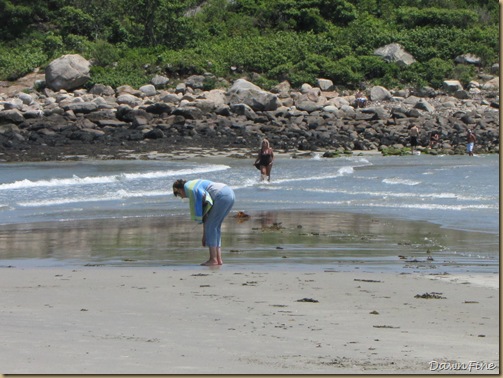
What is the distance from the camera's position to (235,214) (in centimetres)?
1856

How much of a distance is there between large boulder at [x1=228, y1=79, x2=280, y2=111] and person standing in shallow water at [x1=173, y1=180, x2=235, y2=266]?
3398cm

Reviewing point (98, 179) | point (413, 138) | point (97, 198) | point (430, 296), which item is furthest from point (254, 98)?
point (430, 296)

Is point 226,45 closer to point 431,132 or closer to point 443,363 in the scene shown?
point 431,132

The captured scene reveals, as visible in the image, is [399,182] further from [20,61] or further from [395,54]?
[20,61]

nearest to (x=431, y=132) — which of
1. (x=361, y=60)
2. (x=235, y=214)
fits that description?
(x=361, y=60)

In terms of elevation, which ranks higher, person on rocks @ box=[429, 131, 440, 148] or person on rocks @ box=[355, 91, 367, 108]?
person on rocks @ box=[355, 91, 367, 108]

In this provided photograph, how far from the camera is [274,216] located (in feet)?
60.4

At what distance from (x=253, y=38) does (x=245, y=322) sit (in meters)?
48.5

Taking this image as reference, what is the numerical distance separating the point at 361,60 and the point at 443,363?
48.4 meters

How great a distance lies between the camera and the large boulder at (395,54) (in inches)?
2139

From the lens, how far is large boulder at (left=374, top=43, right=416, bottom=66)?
54.3m

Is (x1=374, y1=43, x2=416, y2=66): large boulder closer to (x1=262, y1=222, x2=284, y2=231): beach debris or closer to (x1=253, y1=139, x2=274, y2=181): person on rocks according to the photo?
(x1=253, y1=139, x2=274, y2=181): person on rocks

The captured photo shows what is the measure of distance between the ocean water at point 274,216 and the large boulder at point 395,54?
21.9 metres

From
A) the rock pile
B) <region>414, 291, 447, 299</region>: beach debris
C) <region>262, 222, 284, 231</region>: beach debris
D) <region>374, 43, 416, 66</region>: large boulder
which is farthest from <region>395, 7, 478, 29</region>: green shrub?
<region>414, 291, 447, 299</region>: beach debris
